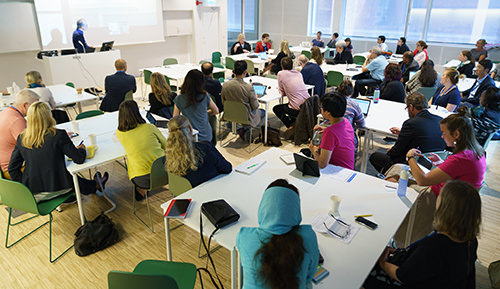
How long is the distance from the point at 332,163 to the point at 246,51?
7723 mm

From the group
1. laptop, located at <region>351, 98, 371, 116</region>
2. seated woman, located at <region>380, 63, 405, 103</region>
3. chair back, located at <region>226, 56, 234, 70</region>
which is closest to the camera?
laptop, located at <region>351, 98, 371, 116</region>

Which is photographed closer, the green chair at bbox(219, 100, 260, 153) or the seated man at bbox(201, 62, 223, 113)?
the green chair at bbox(219, 100, 260, 153)

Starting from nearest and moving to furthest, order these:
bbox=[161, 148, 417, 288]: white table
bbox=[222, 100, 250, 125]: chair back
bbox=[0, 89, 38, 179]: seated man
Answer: bbox=[161, 148, 417, 288]: white table
bbox=[0, 89, 38, 179]: seated man
bbox=[222, 100, 250, 125]: chair back

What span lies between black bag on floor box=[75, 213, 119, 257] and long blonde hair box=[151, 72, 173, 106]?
79.9 inches

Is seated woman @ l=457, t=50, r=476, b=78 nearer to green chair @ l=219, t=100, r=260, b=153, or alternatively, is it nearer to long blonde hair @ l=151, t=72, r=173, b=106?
green chair @ l=219, t=100, r=260, b=153

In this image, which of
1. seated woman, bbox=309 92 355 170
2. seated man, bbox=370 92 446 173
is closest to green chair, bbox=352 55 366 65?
seated man, bbox=370 92 446 173

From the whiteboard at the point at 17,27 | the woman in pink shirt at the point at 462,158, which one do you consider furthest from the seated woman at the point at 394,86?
the whiteboard at the point at 17,27

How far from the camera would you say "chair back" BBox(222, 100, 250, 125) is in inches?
202

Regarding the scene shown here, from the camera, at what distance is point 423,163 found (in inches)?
125

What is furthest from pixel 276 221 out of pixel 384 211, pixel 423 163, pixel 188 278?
pixel 423 163

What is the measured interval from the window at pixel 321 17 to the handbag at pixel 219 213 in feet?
38.3

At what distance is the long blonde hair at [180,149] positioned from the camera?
2807 millimetres

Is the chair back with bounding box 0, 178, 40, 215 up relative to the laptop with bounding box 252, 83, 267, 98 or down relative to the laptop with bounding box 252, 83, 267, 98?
down

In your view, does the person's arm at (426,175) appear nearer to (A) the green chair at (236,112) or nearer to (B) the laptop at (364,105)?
(B) the laptop at (364,105)
